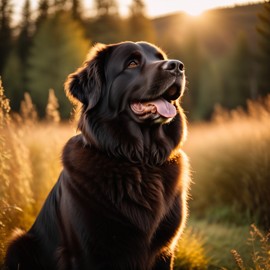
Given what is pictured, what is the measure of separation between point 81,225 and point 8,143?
293cm

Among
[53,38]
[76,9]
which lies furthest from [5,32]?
[53,38]

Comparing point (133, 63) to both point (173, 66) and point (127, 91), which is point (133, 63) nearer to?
point (127, 91)

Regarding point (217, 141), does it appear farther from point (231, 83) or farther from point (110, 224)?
point (231, 83)

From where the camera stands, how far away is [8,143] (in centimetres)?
514

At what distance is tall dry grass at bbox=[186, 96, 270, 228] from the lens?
5492 mm

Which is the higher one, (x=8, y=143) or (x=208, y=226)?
(x=8, y=143)

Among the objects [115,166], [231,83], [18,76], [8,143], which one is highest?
[115,166]

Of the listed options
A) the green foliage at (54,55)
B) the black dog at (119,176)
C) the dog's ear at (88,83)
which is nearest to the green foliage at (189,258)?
the black dog at (119,176)

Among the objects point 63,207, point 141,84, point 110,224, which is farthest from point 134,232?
point 141,84

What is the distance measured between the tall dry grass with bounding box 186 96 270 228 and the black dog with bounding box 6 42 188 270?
2774mm

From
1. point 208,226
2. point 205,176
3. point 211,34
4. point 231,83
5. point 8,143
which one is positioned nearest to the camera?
point 8,143

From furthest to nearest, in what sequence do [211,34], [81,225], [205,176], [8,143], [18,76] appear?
[211,34] < [18,76] < [205,176] < [8,143] < [81,225]

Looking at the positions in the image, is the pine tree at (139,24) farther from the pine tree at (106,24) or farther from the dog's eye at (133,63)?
the dog's eye at (133,63)

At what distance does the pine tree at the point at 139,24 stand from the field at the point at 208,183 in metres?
24.1
